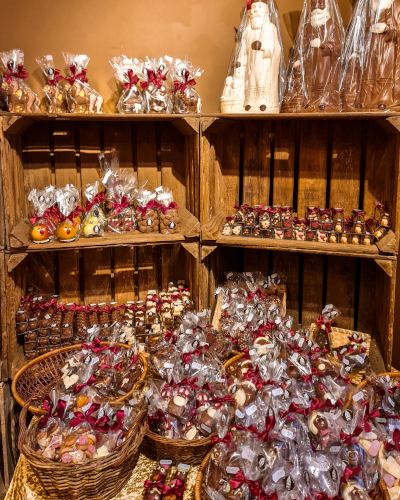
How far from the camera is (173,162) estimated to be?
2430mm

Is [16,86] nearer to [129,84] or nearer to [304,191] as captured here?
[129,84]

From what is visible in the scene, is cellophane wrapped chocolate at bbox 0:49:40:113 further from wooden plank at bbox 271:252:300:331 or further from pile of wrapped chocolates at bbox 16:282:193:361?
wooden plank at bbox 271:252:300:331

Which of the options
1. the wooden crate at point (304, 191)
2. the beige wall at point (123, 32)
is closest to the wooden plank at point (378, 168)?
the wooden crate at point (304, 191)

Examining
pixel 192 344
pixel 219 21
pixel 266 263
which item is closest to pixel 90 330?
pixel 192 344

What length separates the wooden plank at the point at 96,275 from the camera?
2.44 m

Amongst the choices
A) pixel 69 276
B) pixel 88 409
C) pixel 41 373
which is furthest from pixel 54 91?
pixel 88 409

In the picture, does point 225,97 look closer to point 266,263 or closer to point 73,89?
point 73,89

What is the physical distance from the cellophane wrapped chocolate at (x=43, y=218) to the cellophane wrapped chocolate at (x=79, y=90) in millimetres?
459

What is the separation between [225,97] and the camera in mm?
2098

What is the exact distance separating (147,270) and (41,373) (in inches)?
32.9

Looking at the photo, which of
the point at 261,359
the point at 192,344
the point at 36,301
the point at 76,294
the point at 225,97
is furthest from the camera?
the point at 76,294

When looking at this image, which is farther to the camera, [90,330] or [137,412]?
[90,330]

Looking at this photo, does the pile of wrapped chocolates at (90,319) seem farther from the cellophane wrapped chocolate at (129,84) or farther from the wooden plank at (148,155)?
the cellophane wrapped chocolate at (129,84)

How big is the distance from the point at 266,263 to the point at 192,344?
794mm
